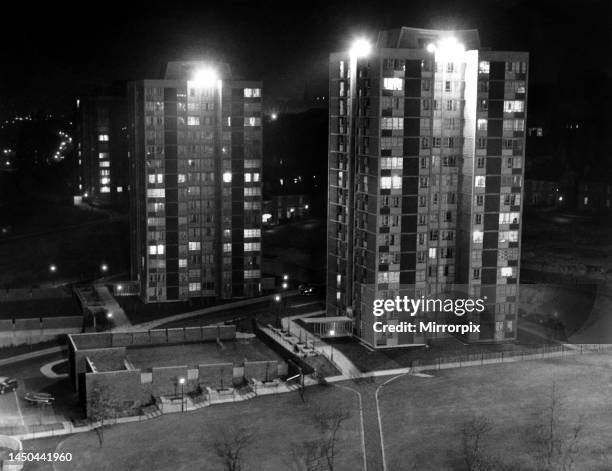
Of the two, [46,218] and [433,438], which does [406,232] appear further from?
[46,218]

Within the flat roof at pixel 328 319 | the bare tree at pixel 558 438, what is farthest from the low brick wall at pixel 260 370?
the bare tree at pixel 558 438

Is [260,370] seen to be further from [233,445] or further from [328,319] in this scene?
[233,445]

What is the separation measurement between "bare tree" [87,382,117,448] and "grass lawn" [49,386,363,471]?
7.39ft

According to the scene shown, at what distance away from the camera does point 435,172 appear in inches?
2240

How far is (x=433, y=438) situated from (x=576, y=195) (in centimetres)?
7143

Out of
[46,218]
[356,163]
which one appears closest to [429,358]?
[356,163]

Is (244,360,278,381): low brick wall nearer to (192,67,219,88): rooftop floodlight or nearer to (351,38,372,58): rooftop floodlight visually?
(351,38,372,58): rooftop floodlight

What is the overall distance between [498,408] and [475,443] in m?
5.64

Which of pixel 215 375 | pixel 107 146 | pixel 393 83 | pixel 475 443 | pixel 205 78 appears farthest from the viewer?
pixel 107 146

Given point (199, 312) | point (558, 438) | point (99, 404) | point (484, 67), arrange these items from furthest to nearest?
point (199, 312), point (484, 67), point (99, 404), point (558, 438)

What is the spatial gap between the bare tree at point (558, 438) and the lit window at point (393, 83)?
21.4 m

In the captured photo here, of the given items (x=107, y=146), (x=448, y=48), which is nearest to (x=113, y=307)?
(x=448, y=48)

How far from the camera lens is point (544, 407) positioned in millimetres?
44312

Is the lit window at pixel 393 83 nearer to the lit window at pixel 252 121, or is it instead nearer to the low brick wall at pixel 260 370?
the low brick wall at pixel 260 370
